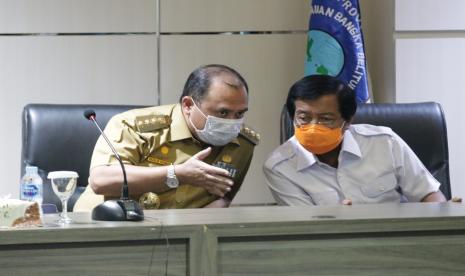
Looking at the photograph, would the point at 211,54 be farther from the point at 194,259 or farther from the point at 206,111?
the point at 194,259

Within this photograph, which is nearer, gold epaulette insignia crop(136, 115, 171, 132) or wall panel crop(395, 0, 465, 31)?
gold epaulette insignia crop(136, 115, 171, 132)

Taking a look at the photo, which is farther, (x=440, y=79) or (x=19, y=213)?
(x=440, y=79)

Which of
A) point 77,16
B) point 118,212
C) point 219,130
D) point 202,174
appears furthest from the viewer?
point 77,16

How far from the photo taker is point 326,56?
4055 mm

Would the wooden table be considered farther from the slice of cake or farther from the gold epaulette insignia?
the gold epaulette insignia

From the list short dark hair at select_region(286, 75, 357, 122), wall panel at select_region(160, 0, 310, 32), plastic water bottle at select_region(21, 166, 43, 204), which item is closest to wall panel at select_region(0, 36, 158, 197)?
wall panel at select_region(160, 0, 310, 32)

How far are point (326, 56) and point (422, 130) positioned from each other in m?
1.02

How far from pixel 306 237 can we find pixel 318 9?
2.30 meters

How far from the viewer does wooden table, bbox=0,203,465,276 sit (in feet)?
6.03

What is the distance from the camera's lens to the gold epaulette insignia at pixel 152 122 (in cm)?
294

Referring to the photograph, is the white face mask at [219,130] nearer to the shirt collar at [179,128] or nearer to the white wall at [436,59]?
the shirt collar at [179,128]

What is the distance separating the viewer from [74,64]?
4.32m

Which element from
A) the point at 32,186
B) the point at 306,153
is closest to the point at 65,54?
the point at 306,153

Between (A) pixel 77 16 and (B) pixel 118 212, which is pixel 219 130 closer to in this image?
(B) pixel 118 212
